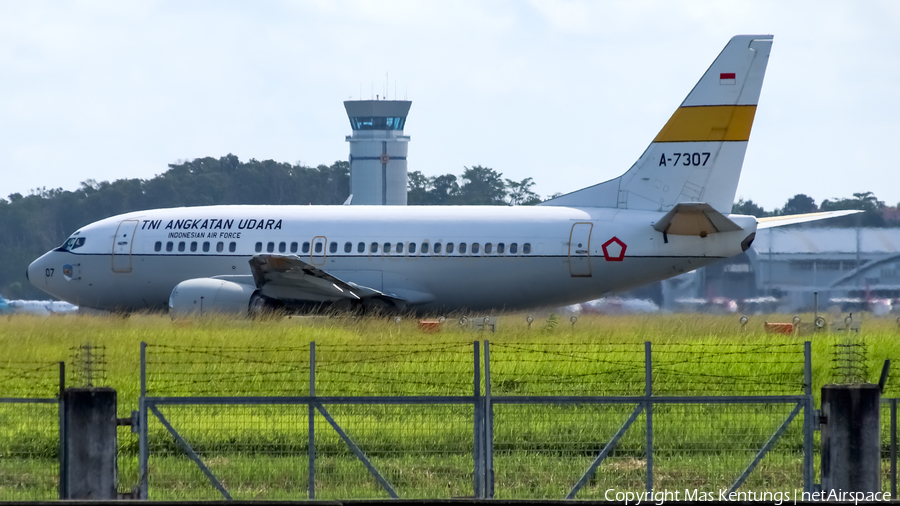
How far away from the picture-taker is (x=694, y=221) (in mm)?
24406

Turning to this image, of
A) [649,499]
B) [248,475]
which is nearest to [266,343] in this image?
[248,475]

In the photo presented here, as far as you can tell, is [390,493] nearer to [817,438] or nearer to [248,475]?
[248,475]

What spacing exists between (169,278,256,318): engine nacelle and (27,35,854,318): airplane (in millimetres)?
30

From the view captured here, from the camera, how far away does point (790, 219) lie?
2789 centimetres

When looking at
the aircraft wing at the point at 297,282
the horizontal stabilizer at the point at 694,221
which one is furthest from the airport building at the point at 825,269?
the aircraft wing at the point at 297,282

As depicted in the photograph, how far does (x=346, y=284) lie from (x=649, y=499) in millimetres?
16626

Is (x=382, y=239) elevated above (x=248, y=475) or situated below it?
above

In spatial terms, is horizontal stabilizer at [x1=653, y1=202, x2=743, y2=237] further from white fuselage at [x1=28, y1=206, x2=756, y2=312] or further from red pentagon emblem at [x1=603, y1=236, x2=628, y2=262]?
red pentagon emblem at [x1=603, y1=236, x2=628, y2=262]

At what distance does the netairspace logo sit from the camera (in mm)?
10156

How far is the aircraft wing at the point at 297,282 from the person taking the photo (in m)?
25.4

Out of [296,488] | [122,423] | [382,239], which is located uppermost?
[382,239]

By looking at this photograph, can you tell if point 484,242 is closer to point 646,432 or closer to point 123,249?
point 123,249

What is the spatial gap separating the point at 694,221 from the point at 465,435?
1221 cm

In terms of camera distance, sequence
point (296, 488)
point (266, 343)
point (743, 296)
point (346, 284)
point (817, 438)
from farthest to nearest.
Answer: point (743, 296) < point (346, 284) < point (266, 343) < point (817, 438) < point (296, 488)
